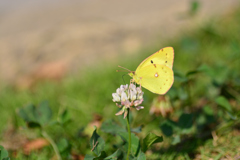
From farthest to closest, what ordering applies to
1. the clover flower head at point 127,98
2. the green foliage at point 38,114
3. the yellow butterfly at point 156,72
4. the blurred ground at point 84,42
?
the blurred ground at point 84,42
the green foliage at point 38,114
the yellow butterfly at point 156,72
the clover flower head at point 127,98

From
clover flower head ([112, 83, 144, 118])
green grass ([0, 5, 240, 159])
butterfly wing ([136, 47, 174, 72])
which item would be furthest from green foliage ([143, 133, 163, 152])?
butterfly wing ([136, 47, 174, 72])

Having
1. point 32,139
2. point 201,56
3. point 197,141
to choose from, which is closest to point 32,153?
point 32,139

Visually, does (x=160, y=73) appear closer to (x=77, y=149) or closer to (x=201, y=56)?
(x=77, y=149)

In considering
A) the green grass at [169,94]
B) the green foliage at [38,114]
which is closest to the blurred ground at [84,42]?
the green grass at [169,94]

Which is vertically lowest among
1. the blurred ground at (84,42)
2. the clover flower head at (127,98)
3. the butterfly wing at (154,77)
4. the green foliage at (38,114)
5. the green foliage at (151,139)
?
the blurred ground at (84,42)

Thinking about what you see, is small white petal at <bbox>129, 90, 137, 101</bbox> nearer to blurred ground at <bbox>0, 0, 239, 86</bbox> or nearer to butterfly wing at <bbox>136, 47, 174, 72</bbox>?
butterfly wing at <bbox>136, 47, 174, 72</bbox>

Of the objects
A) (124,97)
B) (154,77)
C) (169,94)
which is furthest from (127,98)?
(169,94)

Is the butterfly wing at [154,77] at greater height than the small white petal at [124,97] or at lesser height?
lesser

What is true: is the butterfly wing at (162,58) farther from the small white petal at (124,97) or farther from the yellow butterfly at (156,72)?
the small white petal at (124,97)

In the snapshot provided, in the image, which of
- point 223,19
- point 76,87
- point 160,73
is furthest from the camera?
point 223,19
